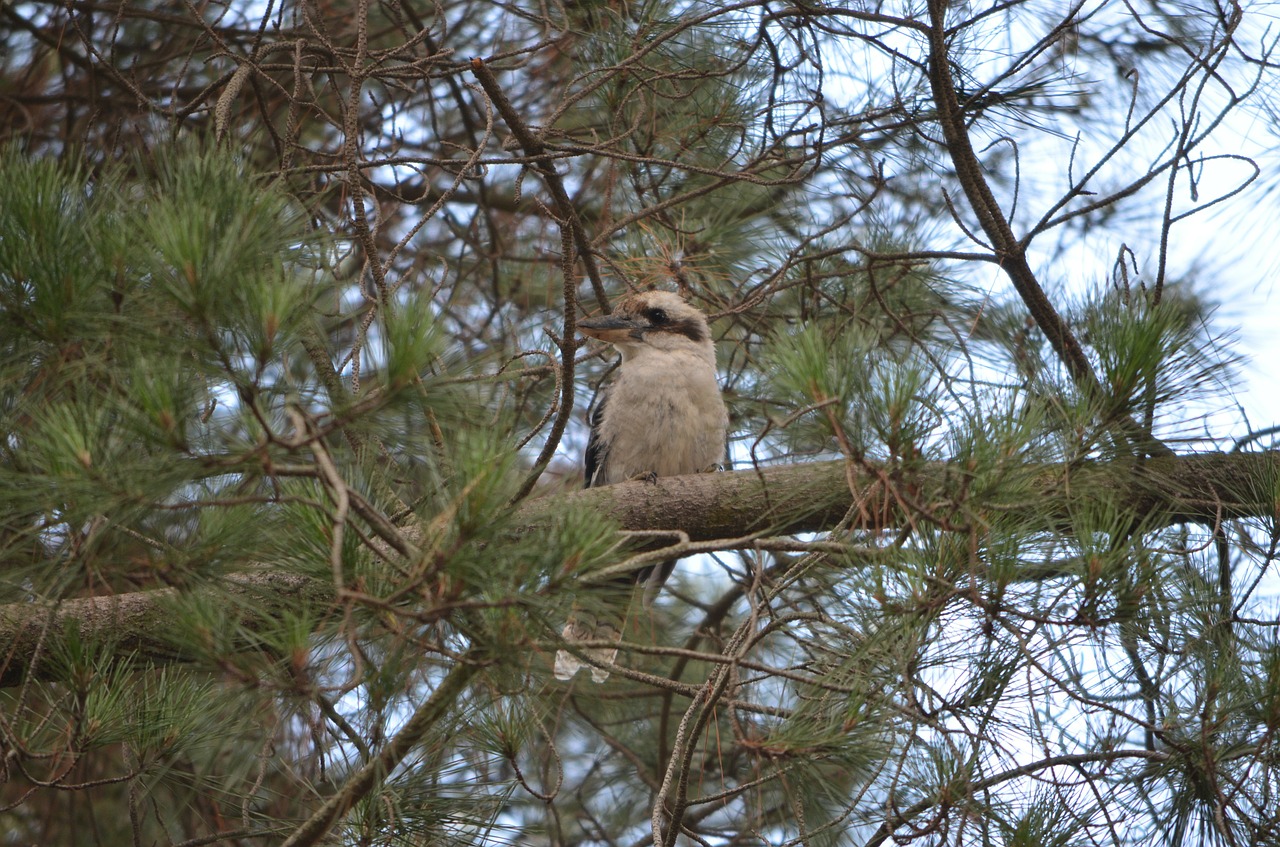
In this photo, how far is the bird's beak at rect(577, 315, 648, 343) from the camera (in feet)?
12.2

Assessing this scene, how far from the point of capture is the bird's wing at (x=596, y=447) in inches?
155

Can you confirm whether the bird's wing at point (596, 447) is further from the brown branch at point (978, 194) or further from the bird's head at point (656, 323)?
the brown branch at point (978, 194)

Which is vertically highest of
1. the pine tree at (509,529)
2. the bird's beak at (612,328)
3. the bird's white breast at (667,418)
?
the bird's beak at (612,328)

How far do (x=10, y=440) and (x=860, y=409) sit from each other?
4.18 ft

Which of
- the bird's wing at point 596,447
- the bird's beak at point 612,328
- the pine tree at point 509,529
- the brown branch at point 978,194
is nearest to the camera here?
the pine tree at point 509,529

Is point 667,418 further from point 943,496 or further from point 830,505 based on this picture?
point 943,496

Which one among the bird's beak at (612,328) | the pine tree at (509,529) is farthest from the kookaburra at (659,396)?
the pine tree at (509,529)

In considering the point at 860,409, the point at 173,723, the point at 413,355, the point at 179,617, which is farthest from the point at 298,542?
the point at 860,409

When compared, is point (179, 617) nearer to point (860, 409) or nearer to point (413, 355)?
point (413, 355)

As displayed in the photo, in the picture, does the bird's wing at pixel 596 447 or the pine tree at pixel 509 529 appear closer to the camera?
the pine tree at pixel 509 529

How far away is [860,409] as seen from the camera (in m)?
1.74

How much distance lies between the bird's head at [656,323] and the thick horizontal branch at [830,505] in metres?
0.99

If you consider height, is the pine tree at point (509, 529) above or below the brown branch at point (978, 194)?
below

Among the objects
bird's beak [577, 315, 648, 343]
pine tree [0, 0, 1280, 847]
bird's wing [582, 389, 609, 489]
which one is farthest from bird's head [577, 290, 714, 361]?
pine tree [0, 0, 1280, 847]
